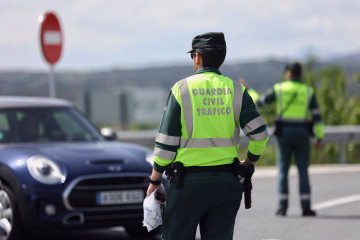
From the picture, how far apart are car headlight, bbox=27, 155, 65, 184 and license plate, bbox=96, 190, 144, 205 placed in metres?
0.41

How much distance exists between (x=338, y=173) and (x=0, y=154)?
9.20 m

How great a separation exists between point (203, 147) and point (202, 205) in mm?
356

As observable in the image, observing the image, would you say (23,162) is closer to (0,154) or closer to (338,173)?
(0,154)

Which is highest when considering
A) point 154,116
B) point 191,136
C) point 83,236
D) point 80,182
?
point 191,136

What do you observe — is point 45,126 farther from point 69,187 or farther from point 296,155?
point 296,155

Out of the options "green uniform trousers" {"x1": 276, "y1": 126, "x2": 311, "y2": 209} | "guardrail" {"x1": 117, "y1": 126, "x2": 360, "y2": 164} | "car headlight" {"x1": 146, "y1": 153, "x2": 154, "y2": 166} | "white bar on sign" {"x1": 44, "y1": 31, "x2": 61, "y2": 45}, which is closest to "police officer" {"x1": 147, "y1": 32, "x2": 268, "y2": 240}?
"car headlight" {"x1": 146, "y1": 153, "x2": 154, "y2": 166}

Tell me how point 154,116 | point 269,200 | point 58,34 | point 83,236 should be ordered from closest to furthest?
point 83,236, point 269,200, point 58,34, point 154,116

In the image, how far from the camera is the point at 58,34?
15000 millimetres

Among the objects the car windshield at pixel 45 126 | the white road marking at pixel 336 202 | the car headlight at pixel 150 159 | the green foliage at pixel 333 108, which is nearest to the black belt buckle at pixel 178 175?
the car headlight at pixel 150 159

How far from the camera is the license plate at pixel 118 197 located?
8461 millimetres

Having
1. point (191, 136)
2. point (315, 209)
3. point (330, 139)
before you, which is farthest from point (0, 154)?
point (330, 139)

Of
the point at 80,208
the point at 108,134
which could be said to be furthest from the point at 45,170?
the point at 108,134

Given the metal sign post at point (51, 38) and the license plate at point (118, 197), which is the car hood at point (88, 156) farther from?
the metal sign post at point (51, 38)

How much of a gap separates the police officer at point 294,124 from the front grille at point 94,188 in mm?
2923
